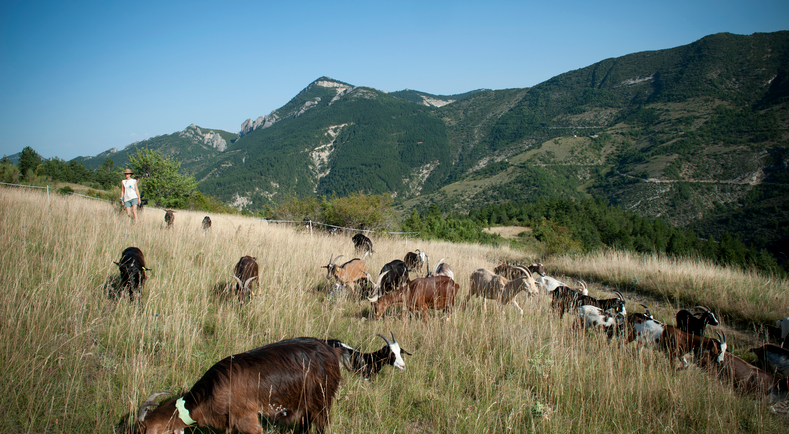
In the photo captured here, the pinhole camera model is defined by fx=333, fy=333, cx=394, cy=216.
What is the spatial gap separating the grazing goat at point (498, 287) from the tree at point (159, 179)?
25641 millimetres

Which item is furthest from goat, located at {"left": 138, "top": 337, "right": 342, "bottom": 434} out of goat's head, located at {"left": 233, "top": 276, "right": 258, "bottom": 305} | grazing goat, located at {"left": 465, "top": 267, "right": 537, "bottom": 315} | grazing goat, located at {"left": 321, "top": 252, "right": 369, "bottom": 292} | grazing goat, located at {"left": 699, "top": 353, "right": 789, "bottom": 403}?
grazing goat, located at {"left": 699, "top": 353, "right": 789, "bottom": 403}

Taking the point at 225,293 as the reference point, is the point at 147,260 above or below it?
above

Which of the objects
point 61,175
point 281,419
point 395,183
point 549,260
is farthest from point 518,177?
point 281,419

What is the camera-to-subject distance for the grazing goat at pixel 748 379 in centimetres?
390

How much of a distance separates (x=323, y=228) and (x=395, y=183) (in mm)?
149032

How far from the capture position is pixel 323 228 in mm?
15359

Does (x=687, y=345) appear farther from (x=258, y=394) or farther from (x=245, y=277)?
(x=245, y=277)

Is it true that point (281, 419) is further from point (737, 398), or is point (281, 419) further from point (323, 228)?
point (323, 228)

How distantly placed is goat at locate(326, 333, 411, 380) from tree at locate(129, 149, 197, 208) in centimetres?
2689

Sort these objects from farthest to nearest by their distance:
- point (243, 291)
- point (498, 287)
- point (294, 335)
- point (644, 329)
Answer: point (498, 287) < point (644, 329) < point (243, 291) < point (294, 335)

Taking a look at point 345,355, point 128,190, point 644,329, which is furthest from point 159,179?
point 644,329

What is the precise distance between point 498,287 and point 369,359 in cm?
435

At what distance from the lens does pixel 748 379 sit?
13.3ft

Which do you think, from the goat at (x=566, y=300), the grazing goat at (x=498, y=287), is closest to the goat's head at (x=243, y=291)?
the grazing goat at (x=498, y=287)
